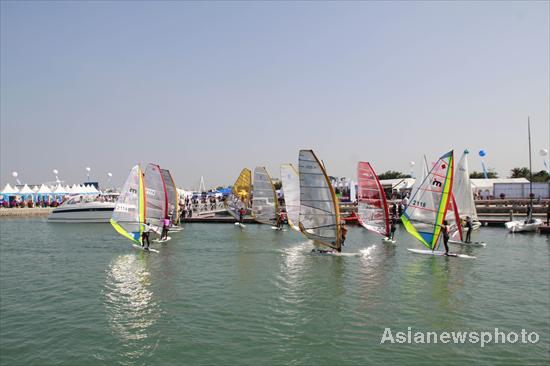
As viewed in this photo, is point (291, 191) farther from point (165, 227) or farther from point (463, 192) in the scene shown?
point (463, 192)

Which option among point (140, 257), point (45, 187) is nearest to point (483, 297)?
point (140, 257)

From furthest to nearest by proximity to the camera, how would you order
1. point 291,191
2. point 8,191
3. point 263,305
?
point 8,191 < point 291,191 < point 263,305

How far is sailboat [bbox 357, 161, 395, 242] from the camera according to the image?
2973 centimetres

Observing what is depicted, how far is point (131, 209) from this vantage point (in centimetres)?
2673

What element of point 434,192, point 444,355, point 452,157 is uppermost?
point 452,157

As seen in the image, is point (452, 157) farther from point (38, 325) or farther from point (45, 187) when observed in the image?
point (45, 187)

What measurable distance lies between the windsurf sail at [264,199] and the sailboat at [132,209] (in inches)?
588

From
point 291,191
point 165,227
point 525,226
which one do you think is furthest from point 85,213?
point 525,226

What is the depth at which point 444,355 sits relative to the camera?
10.5 m

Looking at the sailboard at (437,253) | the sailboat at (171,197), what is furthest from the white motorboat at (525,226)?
the sailboat at (171,197)

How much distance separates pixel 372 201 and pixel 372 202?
0.07 m

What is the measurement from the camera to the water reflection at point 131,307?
37.5 ft

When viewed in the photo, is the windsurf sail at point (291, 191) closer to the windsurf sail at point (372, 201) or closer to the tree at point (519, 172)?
the windsurf sail at point (372, 201)

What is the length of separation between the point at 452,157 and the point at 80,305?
1920 cm
